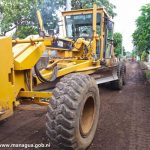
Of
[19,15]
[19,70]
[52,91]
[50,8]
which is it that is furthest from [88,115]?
[19,15]

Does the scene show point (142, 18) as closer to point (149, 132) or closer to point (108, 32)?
point (108, 32)

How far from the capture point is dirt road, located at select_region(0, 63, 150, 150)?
584cm

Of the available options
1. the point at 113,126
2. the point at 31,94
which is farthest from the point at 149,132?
the point at 31,94

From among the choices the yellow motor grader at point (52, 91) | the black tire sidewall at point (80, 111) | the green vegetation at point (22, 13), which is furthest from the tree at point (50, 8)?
the black tire sidewall at point (80, 111)

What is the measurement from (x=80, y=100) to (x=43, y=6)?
498 inches

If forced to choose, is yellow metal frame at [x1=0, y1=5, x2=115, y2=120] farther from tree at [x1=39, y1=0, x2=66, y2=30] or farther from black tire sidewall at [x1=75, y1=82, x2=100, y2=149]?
tree at [x1=39, y1=0, x2=66, y2=30]

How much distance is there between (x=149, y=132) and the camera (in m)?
6.49

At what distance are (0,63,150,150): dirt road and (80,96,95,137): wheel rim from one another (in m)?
0.32

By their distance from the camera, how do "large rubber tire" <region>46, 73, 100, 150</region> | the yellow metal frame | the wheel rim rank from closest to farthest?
1. "large rubber tire" <region>46, 73, 100, 150</region>
2. the yellow metal frame
3. the wheel rim

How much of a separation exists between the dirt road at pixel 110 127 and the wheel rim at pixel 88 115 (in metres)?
0.32

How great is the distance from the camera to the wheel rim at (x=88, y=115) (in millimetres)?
5623

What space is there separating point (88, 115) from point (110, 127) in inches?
43.9

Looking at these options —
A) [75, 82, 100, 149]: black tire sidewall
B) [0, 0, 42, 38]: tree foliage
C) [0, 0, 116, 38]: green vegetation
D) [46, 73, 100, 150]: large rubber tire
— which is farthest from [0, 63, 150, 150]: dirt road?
[0, 0, 42, 38]: tree foliage

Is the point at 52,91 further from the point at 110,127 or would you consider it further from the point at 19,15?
the point at 19,15
